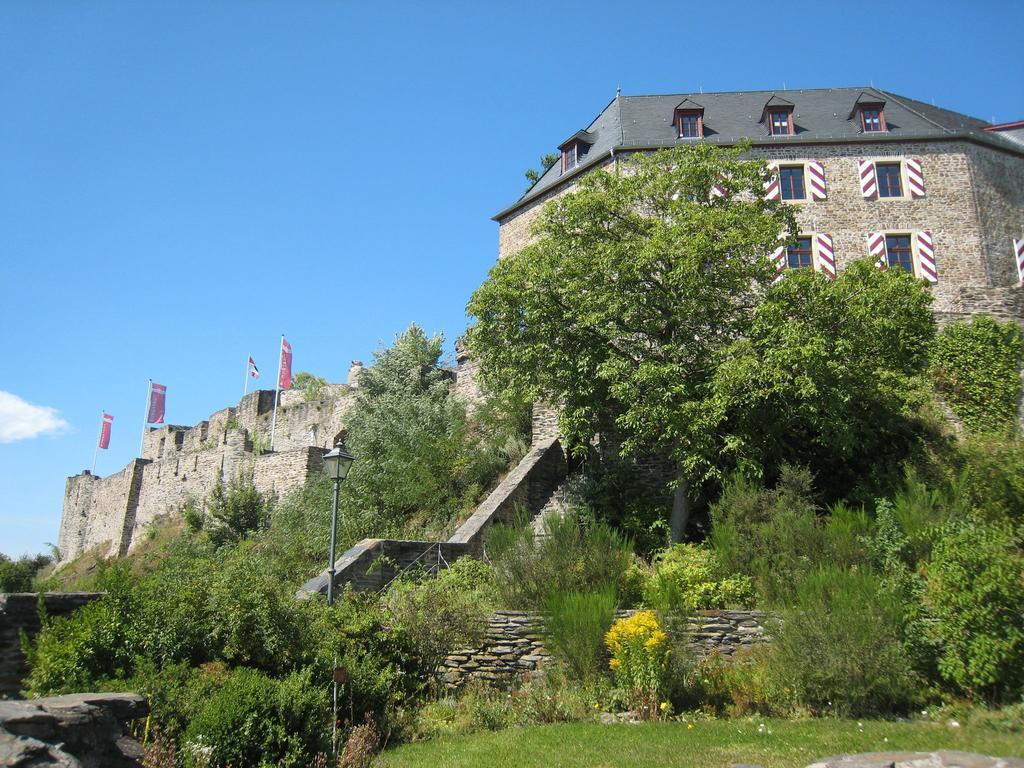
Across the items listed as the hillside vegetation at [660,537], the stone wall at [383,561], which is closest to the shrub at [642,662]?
the hillside vegetation at [660,537]

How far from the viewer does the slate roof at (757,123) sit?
25031mm

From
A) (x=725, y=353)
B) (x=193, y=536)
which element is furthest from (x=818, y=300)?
(x=193, y=536)

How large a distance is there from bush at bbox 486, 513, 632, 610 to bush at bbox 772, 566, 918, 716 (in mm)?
2501

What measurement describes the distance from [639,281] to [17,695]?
1069 centimetres

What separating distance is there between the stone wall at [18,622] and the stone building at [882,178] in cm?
1984

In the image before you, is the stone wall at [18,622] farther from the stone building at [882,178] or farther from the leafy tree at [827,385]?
the stone building at [882,178]

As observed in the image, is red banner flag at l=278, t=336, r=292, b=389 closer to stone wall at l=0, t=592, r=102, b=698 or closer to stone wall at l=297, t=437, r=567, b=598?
stone wall at l=297, t=437, r=567, b=598

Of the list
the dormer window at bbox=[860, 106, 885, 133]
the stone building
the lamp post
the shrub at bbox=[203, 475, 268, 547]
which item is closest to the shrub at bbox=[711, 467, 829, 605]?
the lamp post

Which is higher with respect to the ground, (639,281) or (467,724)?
(639,281)

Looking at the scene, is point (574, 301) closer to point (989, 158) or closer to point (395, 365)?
point (395, 365)

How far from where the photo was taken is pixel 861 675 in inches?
307

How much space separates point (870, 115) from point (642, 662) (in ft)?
74.6

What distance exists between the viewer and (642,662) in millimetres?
8469

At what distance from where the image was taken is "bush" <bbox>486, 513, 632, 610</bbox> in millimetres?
10141
